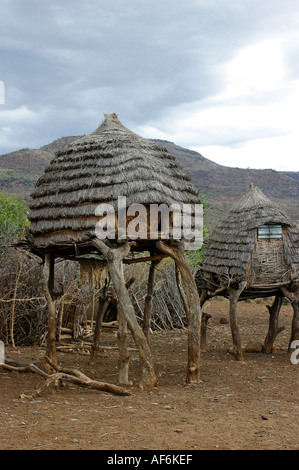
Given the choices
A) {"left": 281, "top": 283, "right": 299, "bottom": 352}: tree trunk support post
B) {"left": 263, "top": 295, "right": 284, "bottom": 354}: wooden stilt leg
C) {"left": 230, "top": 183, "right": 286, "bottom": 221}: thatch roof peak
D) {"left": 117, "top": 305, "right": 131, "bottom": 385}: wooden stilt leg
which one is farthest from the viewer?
{"left": 263, "top": 295, "right": 284, "bottom": 354}: wooden stilt leg

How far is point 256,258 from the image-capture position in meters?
9.95

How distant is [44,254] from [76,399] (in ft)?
9.68

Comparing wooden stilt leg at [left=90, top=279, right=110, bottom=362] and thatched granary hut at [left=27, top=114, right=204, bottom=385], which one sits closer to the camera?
thatched granary hut at [left=27, top=114, right=204, bottom=385]

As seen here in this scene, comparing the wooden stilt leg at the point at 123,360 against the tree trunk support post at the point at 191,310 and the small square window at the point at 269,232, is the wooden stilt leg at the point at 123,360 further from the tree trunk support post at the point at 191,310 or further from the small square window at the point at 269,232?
the small square window at the point at 269,232

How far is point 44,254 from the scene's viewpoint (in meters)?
8.60

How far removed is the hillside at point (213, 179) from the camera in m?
44.4

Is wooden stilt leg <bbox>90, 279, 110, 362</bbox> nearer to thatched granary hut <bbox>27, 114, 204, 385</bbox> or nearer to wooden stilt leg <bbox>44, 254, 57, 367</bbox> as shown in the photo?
wooden stilt leg <bbox>44, 254, 57, 367</bbox>

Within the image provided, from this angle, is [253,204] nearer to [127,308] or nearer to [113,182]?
[113,182]

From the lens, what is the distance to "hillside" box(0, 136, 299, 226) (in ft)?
146

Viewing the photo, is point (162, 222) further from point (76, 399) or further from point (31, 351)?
point (31, 351)

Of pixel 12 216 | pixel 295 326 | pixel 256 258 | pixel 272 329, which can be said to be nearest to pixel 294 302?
pixel 295 326

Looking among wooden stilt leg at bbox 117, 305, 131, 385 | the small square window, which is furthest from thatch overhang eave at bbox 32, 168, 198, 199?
the small square window

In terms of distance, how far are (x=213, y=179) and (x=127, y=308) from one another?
181 feet

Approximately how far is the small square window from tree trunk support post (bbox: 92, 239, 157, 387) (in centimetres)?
395
